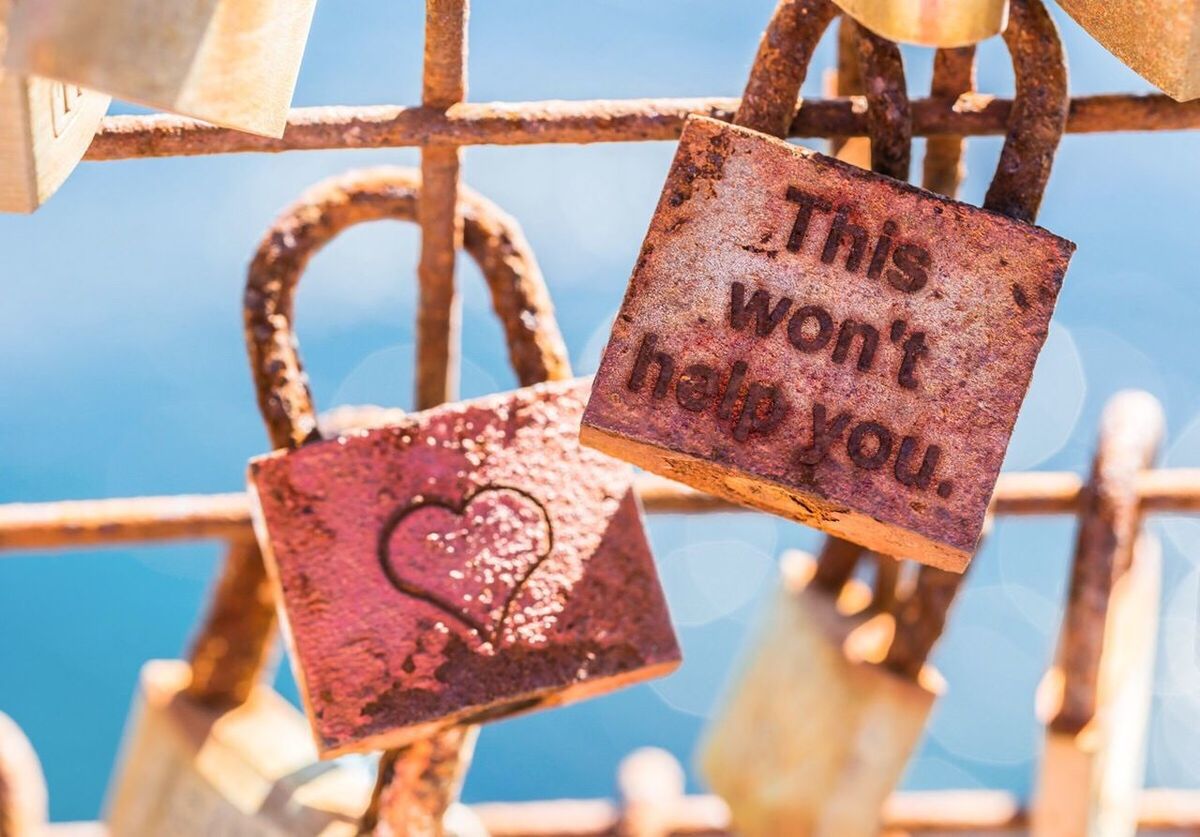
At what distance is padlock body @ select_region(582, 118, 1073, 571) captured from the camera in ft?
2.67

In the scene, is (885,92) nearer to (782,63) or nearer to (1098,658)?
(782,63)

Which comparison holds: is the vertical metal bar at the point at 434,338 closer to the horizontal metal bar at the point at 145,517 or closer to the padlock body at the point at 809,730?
the horizontal metal bar at the point at 145,517

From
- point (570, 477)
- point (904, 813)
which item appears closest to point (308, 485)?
point (570, 477)

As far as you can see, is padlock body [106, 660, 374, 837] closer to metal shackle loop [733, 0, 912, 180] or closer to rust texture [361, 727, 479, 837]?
rust texture [361, 727, 479, 837]

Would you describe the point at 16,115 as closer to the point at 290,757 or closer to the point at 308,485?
the point at 308,485

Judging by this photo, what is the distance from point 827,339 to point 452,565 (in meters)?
0.28

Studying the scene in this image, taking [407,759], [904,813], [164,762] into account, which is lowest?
[904,813]

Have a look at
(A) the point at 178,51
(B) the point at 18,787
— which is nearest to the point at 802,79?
(A) the point at 178,51

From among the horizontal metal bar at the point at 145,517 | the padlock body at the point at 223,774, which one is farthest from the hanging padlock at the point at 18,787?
the horizontal metal bar at the point at 145,517

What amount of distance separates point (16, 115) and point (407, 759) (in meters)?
0.49

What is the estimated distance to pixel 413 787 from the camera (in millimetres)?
1031

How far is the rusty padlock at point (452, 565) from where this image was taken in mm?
950

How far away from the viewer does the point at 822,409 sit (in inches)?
32.2

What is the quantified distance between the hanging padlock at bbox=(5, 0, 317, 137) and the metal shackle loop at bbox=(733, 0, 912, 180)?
0.82 ft
